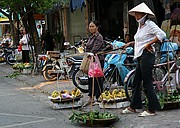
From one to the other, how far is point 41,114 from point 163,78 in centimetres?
267

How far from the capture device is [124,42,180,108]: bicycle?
7.70 m

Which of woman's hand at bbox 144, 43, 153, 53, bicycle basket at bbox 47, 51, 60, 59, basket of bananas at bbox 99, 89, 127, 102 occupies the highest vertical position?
woman's hand at bbox 144, 43, 153, 53

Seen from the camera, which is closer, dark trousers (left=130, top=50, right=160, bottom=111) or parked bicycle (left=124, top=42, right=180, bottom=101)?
dark trousers (left=130, top=50, right=160, bottom=111)

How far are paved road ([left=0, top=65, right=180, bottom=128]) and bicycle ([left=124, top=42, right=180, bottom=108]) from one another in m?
0.59

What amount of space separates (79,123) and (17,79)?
27.7 ft

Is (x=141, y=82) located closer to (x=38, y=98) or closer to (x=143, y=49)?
(x=143, y=49)

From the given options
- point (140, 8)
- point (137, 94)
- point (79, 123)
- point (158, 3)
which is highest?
point (158, 3)

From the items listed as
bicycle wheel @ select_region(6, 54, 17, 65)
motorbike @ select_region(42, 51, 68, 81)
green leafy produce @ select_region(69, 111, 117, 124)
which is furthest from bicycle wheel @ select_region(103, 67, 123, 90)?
bicycle wheel @ select_region(6, 54, 17, 65)

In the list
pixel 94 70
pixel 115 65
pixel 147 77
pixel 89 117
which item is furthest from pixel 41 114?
pixel 147 77

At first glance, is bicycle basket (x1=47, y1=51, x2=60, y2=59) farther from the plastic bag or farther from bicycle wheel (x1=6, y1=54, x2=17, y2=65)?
bicycle wheel (x1=6, y1=54, x2=17, y2=65)

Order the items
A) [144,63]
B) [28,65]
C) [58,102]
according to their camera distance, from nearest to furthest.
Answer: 1. [144,63]
2. [58,102]
3. [28,65]

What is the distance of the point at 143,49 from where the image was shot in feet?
22.5

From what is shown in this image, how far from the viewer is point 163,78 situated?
796 cm

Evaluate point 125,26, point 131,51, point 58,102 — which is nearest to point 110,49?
point 131,51
